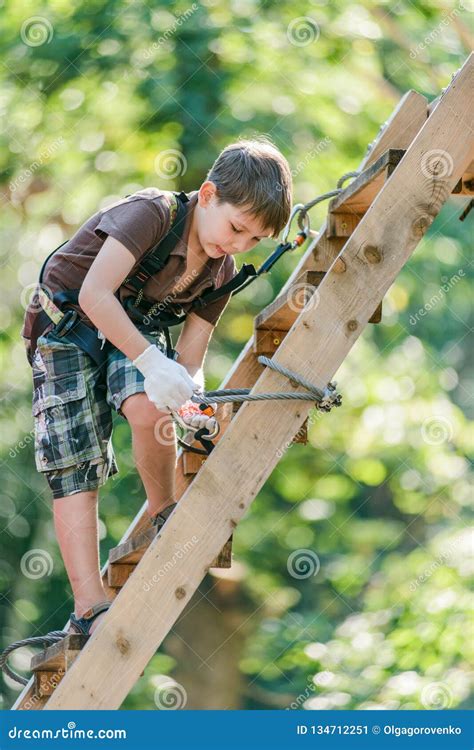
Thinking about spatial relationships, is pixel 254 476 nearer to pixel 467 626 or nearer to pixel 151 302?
pixel 151 302

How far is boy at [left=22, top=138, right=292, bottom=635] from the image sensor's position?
260cm

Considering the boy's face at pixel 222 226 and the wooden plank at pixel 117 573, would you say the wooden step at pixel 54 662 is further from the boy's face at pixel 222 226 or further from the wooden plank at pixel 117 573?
the boy's face at pixel 222 226

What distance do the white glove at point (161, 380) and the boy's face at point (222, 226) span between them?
13.2 inches

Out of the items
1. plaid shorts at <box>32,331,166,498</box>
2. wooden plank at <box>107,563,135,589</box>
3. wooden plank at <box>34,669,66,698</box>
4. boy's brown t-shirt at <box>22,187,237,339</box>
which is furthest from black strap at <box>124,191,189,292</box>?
wooden plank at <box>34,669,66,698</box>

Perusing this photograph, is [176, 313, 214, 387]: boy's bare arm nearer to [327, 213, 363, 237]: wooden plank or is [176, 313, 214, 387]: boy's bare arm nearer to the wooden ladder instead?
[327, 213, 363, 237]: wooden plank

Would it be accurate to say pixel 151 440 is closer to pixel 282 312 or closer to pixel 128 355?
pixel 128 355

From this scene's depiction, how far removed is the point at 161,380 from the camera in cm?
258

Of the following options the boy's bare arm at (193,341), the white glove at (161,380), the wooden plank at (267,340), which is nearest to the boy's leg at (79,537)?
the white glove at (161,380)

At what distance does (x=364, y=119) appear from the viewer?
634 centimetres

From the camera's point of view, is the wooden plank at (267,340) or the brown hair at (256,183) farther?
the wooden plank at (267,340)

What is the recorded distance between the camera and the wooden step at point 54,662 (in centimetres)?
260

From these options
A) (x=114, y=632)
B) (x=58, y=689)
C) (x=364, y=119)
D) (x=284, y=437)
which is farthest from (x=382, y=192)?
(x=364, y=119)

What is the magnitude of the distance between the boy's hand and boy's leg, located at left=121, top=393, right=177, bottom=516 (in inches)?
2.4

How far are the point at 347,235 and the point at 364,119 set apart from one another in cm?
356
